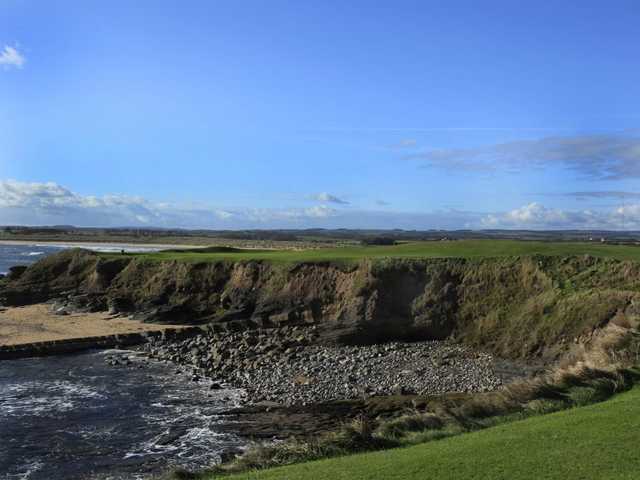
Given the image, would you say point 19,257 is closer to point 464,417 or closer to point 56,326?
point 56,326

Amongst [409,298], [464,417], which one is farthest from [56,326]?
[464,417]

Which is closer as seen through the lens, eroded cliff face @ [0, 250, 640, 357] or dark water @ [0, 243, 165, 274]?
eroded cliff face @ [0, 250, 640, 357]

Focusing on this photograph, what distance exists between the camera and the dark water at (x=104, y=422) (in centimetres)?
1600

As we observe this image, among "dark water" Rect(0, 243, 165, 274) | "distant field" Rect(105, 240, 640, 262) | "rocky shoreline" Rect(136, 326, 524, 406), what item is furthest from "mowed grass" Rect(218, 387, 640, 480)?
"dark water" Rect(0, 243, 165, 274)

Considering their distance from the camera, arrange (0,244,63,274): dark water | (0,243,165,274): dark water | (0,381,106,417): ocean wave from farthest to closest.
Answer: (0,243,165,274): dark water, (0,244,63,274): dark water, (0,381,106,417): ocean wave

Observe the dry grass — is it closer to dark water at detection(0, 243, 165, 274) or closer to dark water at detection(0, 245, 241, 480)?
dark water at detection(0, 245, 241, 480)

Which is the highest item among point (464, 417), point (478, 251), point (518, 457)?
point (478, 251)

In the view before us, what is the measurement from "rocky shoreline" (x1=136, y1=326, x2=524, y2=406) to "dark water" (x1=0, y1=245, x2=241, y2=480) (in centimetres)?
175

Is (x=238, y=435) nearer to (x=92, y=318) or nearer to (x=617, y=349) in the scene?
(x=617, y=349)

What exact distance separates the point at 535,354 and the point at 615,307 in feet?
12.5

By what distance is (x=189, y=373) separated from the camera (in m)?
26.5

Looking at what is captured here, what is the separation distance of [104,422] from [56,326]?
20.2 m

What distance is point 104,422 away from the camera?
64.3 ft

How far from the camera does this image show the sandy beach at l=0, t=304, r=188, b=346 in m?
34.4
